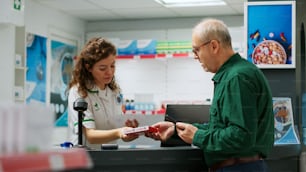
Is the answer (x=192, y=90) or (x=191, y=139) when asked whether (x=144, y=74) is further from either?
(x=191, y=139)

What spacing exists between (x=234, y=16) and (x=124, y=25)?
4.56ft

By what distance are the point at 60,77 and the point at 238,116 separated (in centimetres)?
467

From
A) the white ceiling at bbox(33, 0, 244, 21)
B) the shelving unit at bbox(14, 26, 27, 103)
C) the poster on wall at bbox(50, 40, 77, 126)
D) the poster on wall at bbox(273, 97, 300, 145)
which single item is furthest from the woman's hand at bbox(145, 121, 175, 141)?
the poster on wall at bbox(50, 40, 77, 126)

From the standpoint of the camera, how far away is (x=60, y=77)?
599cm

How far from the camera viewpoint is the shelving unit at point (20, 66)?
439 cm

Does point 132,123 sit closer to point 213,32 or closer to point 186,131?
point 186,131

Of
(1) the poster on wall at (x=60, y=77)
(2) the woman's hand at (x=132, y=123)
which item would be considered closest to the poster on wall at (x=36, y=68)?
(1) the poster on wall at (x=60, y=77)

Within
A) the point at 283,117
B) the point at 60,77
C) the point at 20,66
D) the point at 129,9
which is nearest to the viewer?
the point at 283,117

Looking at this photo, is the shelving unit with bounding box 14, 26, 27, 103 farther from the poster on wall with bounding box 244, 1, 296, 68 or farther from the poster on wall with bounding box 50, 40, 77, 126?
the poster on wall with bounding box 244, 1, 296, 68

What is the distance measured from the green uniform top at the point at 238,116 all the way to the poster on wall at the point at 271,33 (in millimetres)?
976

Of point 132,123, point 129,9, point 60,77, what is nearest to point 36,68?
point 60,77

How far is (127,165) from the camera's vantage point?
1.65 meters

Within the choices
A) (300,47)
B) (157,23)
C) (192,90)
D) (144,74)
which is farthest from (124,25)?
(300,47)

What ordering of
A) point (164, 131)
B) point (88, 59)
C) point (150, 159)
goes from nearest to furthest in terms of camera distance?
point (150, 159)
point (164, 131)
point (88, 59)
